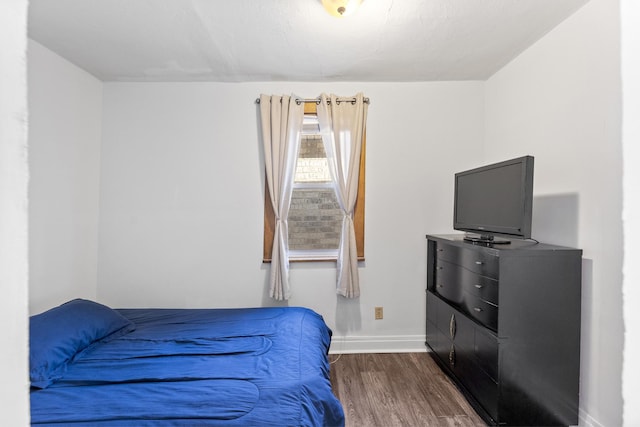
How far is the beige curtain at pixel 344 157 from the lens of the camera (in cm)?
296

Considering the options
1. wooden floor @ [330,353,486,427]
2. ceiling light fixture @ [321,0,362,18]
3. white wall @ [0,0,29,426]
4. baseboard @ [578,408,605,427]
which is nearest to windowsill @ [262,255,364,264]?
wooden floor @ [330,353,486,427]

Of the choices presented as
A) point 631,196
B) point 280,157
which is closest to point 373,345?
point 280,157

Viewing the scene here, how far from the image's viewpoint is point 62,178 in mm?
2604

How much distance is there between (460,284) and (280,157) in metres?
1.82

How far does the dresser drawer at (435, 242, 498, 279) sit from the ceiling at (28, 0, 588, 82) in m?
1.50

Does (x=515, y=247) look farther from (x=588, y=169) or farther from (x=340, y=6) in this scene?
(x=340, y=6)

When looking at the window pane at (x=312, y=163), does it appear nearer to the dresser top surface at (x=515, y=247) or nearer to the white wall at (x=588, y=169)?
the dresser top surface at (x=515, y=247)

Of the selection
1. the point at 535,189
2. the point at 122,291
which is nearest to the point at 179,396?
the point at 122,291

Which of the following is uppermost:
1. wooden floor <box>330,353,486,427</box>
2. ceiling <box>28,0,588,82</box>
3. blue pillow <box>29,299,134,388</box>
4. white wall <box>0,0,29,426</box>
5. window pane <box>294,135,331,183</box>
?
ceiling <box>28,0,588,82</box>

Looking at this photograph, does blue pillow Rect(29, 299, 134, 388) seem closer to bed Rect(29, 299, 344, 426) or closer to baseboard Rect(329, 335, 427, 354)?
bed Rect(29, 299, 344, 426)

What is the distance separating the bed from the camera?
136 centimetres

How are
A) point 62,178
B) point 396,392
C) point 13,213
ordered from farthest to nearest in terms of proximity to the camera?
point 62,178
point 396,392
point 13,213

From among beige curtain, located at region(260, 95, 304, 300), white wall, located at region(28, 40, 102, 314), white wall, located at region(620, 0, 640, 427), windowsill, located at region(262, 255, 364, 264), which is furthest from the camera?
windowsill, located at region(262, 255, 364, 264)

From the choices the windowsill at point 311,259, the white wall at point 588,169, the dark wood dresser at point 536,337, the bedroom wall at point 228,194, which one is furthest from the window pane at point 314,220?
the white wall at point 588,169
